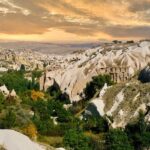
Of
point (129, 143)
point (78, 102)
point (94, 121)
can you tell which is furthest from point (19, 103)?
point (129, 143)

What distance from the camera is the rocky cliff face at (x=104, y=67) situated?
15225 centimetres

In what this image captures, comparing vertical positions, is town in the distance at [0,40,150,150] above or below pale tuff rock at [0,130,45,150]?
below

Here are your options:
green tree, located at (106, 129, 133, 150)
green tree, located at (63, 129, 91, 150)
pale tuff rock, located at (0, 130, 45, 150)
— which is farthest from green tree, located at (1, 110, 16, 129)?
pale tuff rock, located at (0, 130, 45, 150)

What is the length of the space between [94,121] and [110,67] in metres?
63.4

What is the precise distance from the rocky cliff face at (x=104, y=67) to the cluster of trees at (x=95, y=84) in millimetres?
5132

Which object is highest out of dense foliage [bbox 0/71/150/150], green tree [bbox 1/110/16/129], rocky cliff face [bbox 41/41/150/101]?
rocky cliff face [bbox 41/41/150/101]

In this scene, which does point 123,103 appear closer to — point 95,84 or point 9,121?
point 9,121

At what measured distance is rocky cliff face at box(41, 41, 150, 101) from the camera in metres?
152

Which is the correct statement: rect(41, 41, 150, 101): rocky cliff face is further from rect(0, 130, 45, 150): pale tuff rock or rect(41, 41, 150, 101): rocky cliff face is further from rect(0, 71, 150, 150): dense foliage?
rect(0, 130, 45, 150): pale tuff rock

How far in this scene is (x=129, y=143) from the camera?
73.1m

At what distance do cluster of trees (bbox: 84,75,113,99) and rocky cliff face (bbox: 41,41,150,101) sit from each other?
16.8 feet

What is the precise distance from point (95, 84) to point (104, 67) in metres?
21.0

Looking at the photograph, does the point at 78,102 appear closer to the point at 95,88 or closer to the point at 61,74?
the point at 95,88

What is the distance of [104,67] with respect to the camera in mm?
157250
